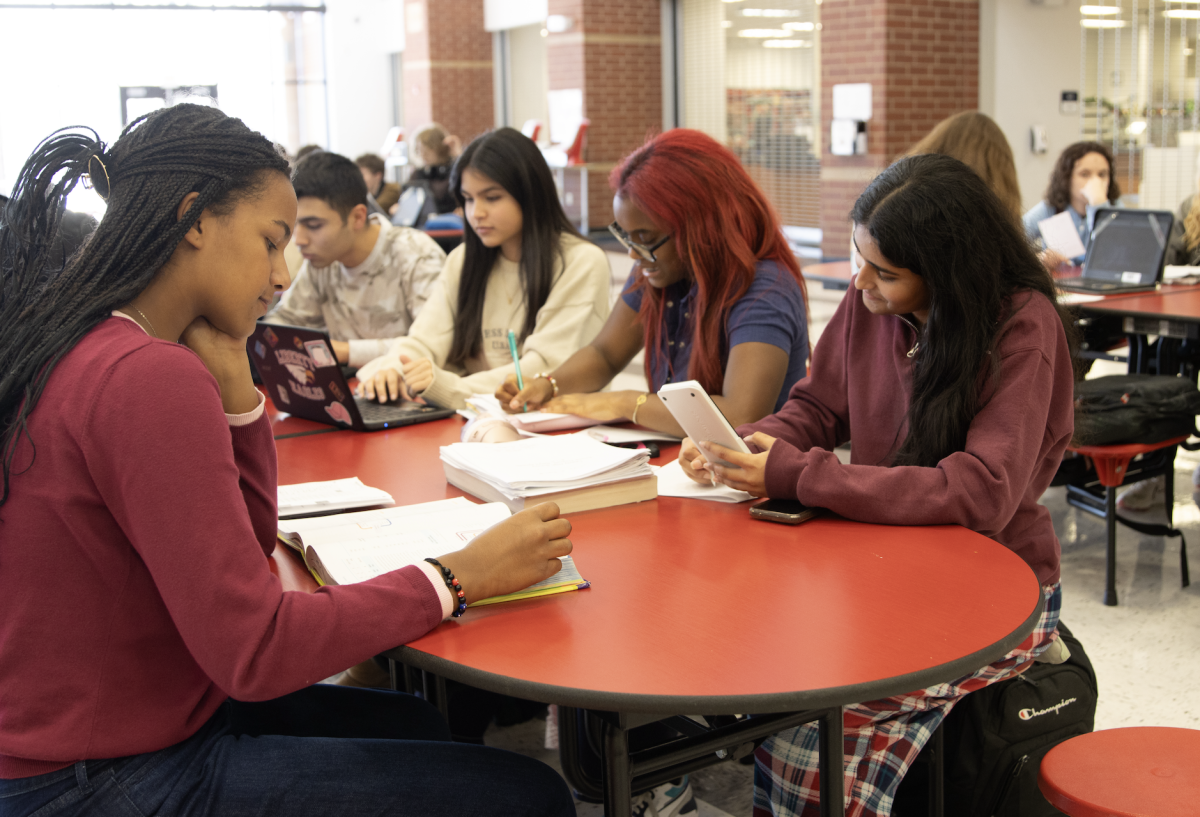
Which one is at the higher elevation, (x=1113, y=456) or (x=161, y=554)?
(x=161, y=554)

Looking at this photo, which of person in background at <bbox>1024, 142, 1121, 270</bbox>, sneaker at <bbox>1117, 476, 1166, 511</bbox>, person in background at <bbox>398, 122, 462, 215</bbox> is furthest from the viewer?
person in background at <bbox>398, 122, 462, 215</bbox>

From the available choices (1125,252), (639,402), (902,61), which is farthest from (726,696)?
(902,61)

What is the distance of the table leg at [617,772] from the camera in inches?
44.5

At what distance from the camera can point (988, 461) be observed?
1438 millimetres

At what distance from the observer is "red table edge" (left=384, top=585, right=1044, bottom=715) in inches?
39.6

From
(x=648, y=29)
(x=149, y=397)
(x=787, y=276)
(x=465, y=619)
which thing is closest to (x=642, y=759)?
(x=465, y=619)

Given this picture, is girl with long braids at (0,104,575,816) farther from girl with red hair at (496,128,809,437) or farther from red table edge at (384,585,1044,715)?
girl with red hair at (496,128,809,437)

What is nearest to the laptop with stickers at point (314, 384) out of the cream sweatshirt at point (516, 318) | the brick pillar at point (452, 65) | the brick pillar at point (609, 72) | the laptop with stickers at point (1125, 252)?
the cream sweatshirt at point (516, 318)

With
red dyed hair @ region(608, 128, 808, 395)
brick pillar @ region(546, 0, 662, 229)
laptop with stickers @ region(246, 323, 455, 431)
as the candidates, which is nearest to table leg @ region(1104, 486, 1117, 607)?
red dyed hair @ region(608, 128, 808, 395)

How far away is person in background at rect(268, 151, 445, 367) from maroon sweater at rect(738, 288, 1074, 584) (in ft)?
5.65

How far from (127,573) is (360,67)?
49.9ft

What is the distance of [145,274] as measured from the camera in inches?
42.5

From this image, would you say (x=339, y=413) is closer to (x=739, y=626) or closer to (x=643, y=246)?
(x=643, y=246)

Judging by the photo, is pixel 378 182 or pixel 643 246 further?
pixel 378 182
